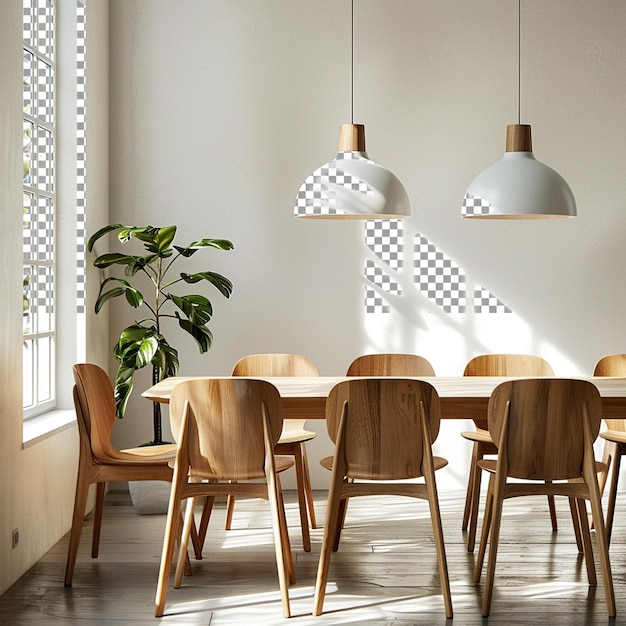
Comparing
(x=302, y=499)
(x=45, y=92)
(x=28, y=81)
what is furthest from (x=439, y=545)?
(x=45, y=92)

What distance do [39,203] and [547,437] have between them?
2731mm

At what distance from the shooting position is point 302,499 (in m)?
3.99

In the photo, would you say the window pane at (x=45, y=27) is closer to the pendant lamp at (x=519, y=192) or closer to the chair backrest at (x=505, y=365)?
the pendant lamp at (x=519, y=192)

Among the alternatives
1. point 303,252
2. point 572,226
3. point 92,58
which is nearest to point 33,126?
point 92,58

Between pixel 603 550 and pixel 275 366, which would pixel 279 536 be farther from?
pixel 275 366

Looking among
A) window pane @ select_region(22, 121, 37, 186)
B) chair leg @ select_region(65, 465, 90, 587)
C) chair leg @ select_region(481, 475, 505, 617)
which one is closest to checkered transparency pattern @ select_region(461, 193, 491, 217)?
chair leg @ select_region(481, 475, 505, 617)

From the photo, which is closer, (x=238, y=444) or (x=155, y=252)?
(x=238, y=444)

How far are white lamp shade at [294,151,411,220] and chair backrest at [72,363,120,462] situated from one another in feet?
3.75

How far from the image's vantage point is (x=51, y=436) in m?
4.19

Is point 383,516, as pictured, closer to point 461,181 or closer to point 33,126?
point 461,181

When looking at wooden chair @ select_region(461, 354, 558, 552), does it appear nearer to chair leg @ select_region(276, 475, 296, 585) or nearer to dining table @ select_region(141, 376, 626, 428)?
dining table @ select_region(141, 376, 626, 428)

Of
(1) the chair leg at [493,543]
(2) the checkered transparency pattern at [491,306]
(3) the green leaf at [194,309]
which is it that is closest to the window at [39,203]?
(3) the green leaf at [194,309]

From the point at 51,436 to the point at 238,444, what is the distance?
1302mm

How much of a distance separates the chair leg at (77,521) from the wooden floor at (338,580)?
72mm
